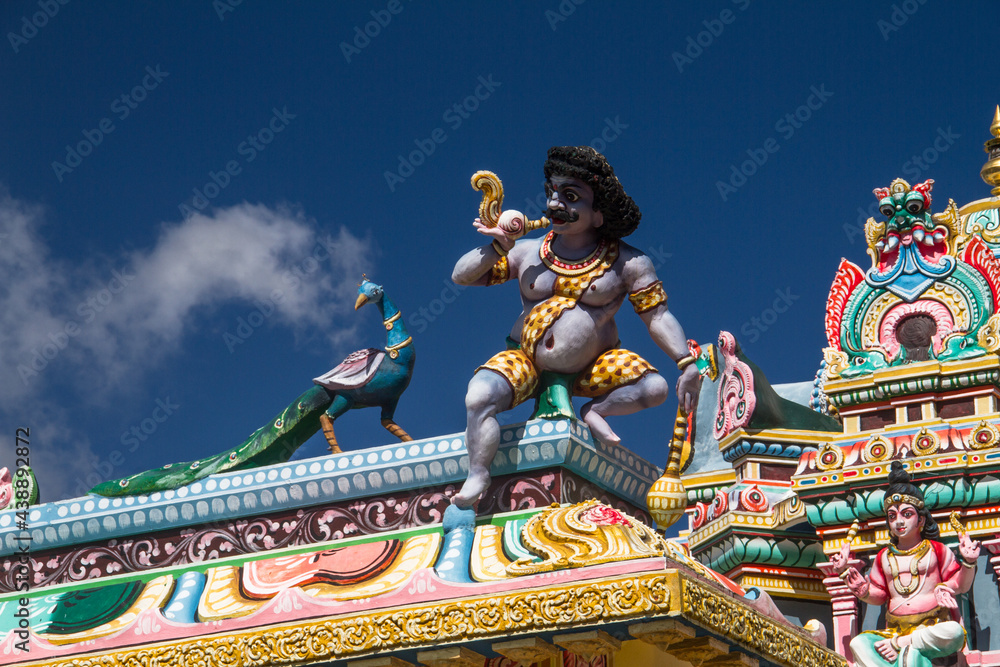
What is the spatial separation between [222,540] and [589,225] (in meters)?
2.44

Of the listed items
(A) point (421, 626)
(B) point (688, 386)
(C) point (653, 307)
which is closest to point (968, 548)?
(B) point (688, 386)

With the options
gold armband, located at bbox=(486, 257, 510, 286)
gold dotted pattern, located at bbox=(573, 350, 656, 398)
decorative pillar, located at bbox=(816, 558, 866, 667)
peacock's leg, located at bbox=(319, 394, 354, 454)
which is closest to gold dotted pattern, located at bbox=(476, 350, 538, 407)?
gold dotted pattern, located at bbox=(573, 350, 656, 398)

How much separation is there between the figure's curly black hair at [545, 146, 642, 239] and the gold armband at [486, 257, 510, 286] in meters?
0.53

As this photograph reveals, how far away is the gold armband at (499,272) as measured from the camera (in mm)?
7617

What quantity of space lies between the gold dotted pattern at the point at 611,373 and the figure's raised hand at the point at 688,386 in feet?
0.69

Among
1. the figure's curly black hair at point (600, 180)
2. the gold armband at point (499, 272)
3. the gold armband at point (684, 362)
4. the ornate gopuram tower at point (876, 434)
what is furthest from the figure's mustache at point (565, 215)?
the ornate gopuram tower at point (876, 434)

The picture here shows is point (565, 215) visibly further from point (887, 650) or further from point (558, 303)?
point (887, 650)

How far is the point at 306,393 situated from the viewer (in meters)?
8.22

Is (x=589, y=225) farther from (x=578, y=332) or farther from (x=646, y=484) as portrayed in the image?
(x=646, y=484)

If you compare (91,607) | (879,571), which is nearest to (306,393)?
(91,607)

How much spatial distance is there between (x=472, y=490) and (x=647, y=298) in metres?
1.32

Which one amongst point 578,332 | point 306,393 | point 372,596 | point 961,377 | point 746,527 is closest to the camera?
point 372,596

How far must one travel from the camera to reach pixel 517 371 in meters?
7.36

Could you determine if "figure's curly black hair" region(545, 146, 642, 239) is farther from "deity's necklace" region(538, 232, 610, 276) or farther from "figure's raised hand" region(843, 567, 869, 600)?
"figure's raised hand" region(843, 567, 869, 600)
